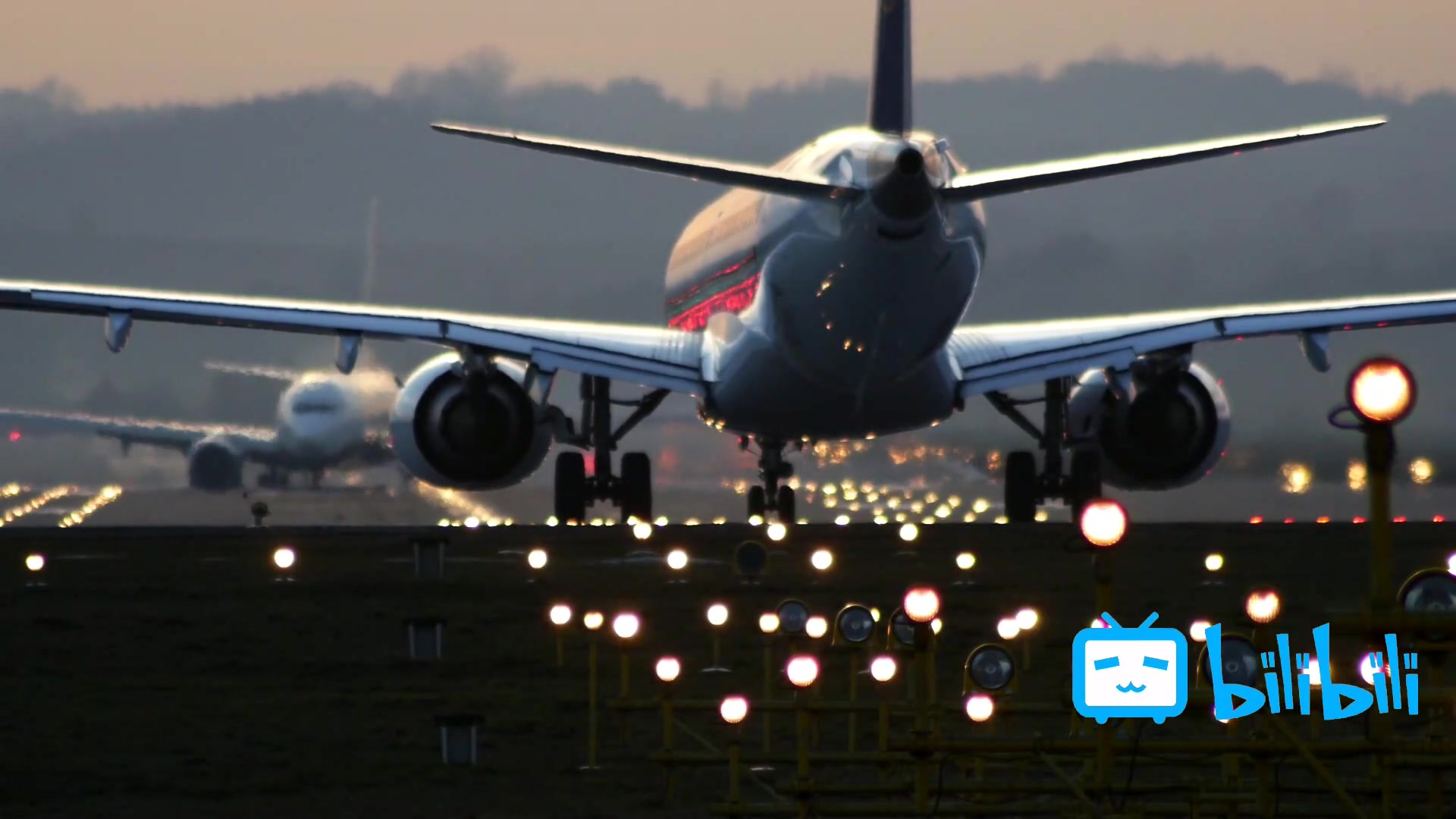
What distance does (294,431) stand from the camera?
69.9 meters

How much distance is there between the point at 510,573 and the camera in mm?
27156

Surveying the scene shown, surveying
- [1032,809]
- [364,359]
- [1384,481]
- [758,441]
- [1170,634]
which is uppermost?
[364,359]

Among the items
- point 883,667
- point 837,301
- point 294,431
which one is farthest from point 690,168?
point 294,431

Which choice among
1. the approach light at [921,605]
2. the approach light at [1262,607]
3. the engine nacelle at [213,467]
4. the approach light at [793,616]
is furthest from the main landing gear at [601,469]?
the engine nacelle at [213,467]

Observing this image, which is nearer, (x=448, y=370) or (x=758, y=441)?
(x=448, y=370)

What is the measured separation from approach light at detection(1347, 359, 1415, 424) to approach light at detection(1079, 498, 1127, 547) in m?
0.89

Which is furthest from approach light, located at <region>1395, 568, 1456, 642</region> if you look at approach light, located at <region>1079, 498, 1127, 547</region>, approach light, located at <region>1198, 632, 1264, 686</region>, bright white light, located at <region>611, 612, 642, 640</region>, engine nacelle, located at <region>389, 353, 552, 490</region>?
engine nacelle, located at <region>389, 353, 552, 490</region>

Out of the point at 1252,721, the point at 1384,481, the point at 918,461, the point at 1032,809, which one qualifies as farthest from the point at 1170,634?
the point at 918,461

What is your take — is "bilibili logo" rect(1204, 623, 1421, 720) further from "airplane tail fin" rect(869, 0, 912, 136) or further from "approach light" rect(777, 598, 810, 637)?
"airplane tail fin" rect(869, 0, 912, 136)

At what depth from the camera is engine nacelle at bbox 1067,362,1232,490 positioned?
37.2 metres

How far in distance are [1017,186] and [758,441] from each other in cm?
1099

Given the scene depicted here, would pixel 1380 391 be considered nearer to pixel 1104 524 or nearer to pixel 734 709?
pixel 1104 524

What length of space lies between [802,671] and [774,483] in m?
28.7

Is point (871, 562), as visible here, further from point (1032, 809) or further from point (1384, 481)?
point (1384, 481)
